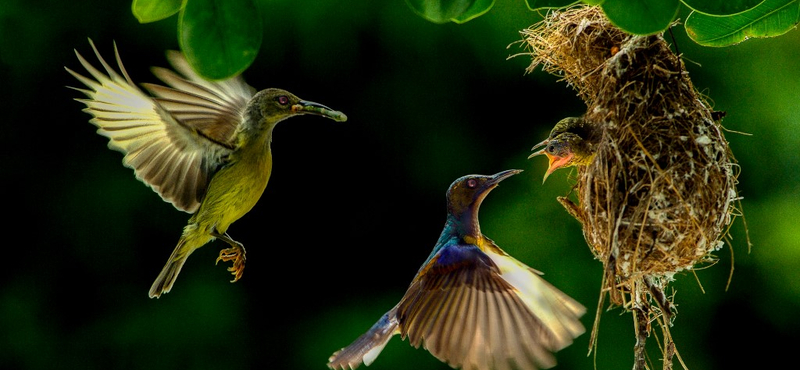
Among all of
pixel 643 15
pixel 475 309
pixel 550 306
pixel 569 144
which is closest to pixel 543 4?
pixel 643 15

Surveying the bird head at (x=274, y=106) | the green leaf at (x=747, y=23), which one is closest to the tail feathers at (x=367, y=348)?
the bird head at (x=274, y=106)

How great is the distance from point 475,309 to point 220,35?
110 cm

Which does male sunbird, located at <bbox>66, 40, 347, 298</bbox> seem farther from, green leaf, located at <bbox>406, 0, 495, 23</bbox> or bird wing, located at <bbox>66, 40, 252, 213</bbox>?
green leaf, located at <bbox>406, 0, 495, 23</bbox>

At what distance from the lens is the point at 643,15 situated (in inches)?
50.8

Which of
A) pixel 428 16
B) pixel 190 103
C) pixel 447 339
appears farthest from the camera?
pixel 190 103

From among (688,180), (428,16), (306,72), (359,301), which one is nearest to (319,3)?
(306,72)

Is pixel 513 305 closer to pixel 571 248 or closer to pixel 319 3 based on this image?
pixel 571 248

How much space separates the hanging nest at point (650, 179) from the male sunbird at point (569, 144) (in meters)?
0.02

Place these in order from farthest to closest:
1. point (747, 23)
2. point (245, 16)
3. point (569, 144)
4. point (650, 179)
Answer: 1. point (569, 144)
2. point (650, 179)
3. point (747, 23)
4. point (245, 16)

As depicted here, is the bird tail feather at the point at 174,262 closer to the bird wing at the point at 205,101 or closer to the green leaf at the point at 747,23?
the bird wing at the point at 205,101

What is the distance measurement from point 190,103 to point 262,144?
39cm

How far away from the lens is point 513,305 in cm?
212

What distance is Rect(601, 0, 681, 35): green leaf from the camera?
129 cm

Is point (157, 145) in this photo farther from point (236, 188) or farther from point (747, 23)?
point (747, 23)
